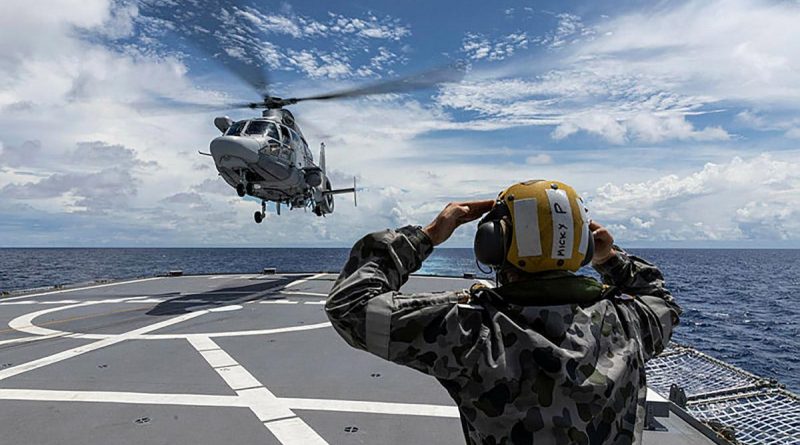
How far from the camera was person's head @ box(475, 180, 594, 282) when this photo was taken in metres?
1.66

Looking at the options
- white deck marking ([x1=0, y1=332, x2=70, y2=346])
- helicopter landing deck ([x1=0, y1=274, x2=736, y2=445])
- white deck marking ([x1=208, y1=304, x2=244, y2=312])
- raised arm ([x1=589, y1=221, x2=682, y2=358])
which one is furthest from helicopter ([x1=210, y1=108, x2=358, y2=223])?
raised arm ([x1=589, y1=221, x2=682, y2=358])

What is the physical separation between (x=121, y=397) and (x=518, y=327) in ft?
17.7

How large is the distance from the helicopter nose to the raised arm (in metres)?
14.6

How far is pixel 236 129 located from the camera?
16516 millimetres

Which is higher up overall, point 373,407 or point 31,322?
point 31,322

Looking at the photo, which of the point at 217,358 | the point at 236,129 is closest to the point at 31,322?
the point at 217,358

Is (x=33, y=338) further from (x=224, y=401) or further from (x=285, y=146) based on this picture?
(x=285, y=146)

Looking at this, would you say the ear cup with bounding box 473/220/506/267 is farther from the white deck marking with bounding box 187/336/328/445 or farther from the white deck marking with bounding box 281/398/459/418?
the white deck marking with bounding box 281/398/459/418

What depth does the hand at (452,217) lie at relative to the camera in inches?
72.8

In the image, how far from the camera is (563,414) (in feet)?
5.17

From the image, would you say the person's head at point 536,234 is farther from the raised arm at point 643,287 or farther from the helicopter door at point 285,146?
the helicopter door at point 285,146

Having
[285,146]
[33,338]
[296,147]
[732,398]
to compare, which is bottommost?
[732,398]

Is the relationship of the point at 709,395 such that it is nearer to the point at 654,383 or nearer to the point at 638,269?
the point at 654,383

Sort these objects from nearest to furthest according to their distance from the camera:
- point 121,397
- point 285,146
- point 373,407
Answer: point 373,407
point 121,397
point 285,146
